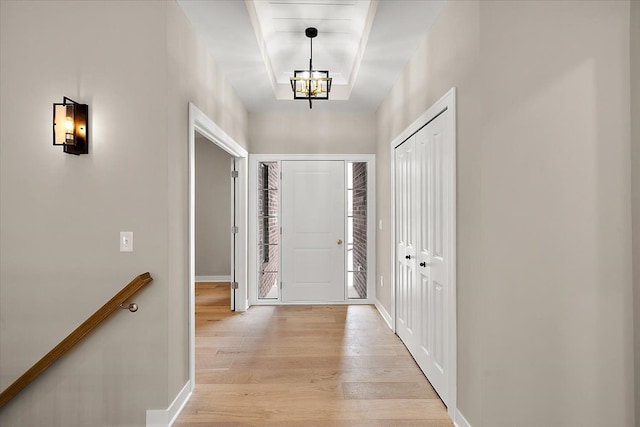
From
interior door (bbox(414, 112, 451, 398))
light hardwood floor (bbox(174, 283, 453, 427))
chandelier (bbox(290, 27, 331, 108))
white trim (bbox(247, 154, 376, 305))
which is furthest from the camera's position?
white trim (bbox(247, 154, 376, 305))

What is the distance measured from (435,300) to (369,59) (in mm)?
2106

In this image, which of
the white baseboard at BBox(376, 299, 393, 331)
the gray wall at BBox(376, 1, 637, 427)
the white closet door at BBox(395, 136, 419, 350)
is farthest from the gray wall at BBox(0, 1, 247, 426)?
the white baseboard at BBox(376, 299, 393, 331)

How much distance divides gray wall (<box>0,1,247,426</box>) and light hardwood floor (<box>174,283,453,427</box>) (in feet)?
1.82

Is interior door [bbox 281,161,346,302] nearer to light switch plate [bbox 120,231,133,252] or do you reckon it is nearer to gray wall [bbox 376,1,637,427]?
light switch plate [bbox 120,231,133,252]

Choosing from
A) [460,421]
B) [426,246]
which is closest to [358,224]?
[426,246]

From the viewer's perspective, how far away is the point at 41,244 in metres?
2.26

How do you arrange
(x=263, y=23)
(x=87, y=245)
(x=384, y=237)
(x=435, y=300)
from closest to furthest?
(x=87, y=245) → (x=435, y=300) → (x=263, y=23) → (x=384, y=237)

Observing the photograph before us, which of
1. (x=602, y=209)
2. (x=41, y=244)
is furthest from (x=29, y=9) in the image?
(x=602, y=209)

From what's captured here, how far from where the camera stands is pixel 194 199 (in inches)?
139

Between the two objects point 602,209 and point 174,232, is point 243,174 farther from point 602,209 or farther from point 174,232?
point 602,209

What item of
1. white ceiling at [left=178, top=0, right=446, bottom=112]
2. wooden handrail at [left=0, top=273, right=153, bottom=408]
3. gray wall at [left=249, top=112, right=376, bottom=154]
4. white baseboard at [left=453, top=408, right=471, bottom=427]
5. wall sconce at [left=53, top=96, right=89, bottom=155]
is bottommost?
white baseboard at [left=453, top=408, right=471, bottom=427]

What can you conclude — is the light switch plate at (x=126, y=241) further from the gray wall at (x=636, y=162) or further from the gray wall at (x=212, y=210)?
the gray wall at (x=212, y=210)

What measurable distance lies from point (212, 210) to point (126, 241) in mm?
4583

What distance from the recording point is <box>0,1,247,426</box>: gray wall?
2213 mm
